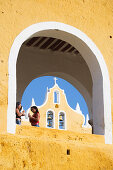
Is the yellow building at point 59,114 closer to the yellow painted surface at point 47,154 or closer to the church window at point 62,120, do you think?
the church window at point 62,120

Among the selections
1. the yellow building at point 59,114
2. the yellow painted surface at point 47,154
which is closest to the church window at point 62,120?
the yellow building at point 59,114

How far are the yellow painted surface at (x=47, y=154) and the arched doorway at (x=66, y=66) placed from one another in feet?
3.60

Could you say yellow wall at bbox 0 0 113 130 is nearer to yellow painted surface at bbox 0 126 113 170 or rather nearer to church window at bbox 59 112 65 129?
yellow painted surface at bbox 0 126 113 170

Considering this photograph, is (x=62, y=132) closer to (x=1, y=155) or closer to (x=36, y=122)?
(x=36, y=122)

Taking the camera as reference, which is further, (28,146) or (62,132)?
(62,132)

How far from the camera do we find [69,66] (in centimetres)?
1334

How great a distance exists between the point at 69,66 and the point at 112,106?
354cm

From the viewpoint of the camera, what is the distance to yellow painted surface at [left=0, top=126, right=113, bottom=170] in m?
7.25

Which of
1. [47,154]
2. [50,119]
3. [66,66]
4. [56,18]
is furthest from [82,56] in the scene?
[50,119]

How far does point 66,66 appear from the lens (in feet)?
43.8

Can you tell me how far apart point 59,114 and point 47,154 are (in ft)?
43.0

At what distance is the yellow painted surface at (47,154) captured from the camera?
7.25m

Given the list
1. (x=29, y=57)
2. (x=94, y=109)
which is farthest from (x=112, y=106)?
(x=29, y=57)

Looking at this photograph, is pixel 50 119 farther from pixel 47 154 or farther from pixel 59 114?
pixel 47 154
